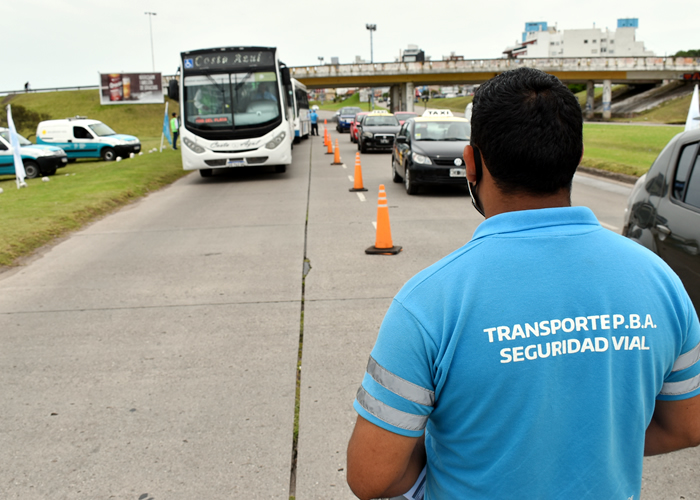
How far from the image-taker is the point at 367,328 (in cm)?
562

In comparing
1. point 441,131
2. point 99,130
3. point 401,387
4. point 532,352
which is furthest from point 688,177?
point 99,130

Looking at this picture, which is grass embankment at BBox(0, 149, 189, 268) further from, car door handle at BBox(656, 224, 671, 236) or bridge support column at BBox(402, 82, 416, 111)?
bridge support column at BBox(402, 82, 416, 111)

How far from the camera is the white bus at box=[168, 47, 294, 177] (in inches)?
704

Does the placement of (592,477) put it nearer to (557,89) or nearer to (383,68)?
(557,89)

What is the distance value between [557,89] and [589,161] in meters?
20.4

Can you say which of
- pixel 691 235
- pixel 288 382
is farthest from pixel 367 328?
pixel 691 235

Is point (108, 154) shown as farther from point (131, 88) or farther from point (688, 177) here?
point (131, 88)

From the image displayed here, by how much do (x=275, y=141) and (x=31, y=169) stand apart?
10.1m

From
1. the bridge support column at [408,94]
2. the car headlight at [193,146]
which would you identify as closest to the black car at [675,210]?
the car headlight at [193,146]

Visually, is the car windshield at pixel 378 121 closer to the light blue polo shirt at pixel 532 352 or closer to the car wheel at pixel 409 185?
the car wheel at pixel 409 185

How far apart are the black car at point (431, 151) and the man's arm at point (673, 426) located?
1201 centimetres

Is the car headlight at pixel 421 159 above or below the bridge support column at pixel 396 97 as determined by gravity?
below

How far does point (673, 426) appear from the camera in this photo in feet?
5.28

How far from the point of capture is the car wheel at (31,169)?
22344mm
